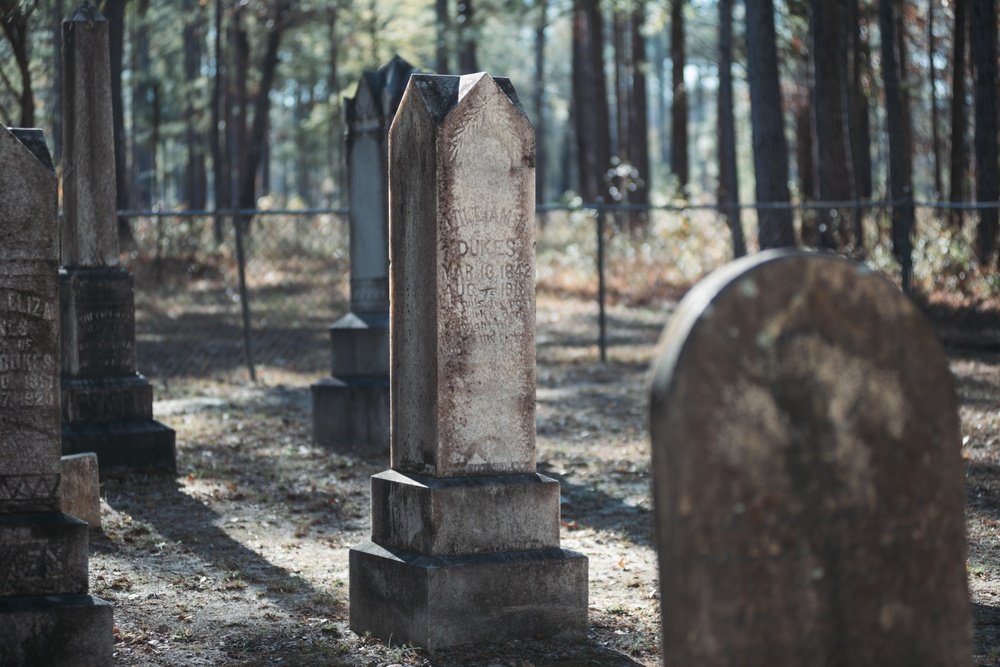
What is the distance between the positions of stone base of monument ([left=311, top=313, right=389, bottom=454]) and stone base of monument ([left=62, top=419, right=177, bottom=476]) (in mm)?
1610

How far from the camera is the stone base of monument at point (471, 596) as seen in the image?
4609 millimetres

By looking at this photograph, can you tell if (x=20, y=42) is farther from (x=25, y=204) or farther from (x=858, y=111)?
(x=858, y=111)

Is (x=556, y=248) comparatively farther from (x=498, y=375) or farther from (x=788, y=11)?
(x=498, y=375)

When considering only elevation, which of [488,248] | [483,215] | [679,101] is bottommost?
[488,248]

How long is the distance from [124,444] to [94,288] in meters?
1.12

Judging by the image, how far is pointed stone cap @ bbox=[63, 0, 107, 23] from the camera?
8016 millimetres

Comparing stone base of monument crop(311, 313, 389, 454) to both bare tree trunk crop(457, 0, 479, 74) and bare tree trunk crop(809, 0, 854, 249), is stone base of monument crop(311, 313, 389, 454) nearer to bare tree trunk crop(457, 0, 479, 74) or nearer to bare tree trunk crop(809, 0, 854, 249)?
bare tree trunk crop(809, 0, 854, 249)

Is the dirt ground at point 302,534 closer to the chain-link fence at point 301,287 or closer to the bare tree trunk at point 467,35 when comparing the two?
the chain-link fence at point 301,287

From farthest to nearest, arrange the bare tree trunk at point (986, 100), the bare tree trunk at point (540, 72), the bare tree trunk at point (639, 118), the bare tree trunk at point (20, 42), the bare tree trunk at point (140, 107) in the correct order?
the bare tree trunk at point (140, 107) < the bare tree trunk at point (540, 72) < the bare tree trunk at point (639, 118) < the bare tree trunk at point (986, 100) < the bare tree trunk at point (20, 42)

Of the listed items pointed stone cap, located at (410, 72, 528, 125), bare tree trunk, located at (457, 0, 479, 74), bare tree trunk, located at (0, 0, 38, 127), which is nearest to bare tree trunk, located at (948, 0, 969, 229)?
bare tree trunk, located at (457, 0, 479, 74)

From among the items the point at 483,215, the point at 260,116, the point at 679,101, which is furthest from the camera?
the point at 260,116

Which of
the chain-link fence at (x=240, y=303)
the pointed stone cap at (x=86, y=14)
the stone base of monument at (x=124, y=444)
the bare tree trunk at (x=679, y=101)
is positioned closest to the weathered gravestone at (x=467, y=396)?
the stone base of monument at (x=124, y=444)

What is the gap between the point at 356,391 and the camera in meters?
9.45

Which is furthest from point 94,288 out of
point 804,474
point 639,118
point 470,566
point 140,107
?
point 140,107
